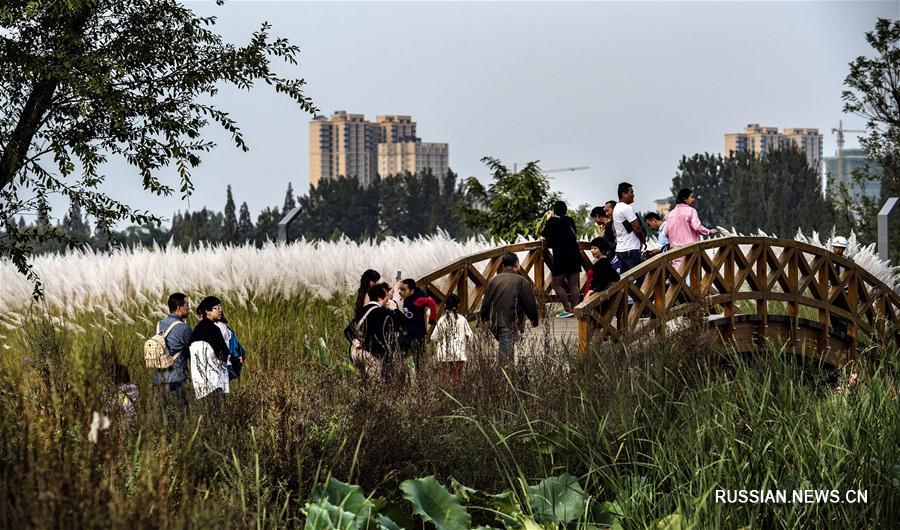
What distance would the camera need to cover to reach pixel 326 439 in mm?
7059

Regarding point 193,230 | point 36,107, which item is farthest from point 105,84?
point 193,230

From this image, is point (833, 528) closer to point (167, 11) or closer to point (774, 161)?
point (167, 11)

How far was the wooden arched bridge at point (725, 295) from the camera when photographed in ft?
43.6

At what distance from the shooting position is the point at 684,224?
15219mm

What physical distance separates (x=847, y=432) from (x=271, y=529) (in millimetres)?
3807

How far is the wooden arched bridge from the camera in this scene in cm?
1329

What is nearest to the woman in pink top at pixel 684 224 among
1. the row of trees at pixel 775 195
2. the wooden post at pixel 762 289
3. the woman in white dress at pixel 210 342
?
the wooden post at pixel 762 289

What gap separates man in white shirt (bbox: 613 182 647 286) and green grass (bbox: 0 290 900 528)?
5.86 metres

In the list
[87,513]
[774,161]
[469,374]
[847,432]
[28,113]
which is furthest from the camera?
[774,161]

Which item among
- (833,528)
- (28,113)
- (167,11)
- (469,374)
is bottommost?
(833,528)

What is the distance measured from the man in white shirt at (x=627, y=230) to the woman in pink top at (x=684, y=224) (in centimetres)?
40

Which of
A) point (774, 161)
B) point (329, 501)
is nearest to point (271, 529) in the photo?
point (329, 501)

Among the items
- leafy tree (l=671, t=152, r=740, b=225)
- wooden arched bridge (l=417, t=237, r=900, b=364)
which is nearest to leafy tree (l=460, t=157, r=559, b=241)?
wooden arched bridge (l=417, t=237, r=900, b=364)

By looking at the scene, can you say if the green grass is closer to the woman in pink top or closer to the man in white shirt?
the man in white shirt
